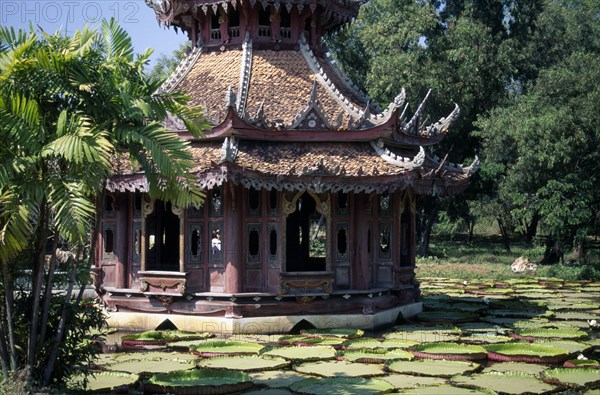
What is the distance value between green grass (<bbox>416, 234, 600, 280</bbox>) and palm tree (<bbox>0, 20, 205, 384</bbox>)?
76.2 ft

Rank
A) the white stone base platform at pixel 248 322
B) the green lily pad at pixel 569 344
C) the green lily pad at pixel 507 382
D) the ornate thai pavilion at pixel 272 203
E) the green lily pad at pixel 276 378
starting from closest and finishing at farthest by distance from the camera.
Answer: the green lily pad at pixel 507 382, the green lily pad at pixel 276 378, the green lily pad at pixel 569 344, the white stone base platform at pixel 248 322, the ornate thai pavilion at pixel 272 203

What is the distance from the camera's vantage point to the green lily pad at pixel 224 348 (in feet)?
48.4

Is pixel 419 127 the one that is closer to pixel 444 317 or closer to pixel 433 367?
pixel 444 317

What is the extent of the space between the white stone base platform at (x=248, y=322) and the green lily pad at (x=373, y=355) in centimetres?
305

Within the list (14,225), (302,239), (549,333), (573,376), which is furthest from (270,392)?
(302,239)

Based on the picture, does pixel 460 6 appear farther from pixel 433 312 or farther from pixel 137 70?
pixel 137 70

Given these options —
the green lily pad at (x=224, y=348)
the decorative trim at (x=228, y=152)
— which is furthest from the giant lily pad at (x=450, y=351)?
the decorative trim at (x=228, y=152)

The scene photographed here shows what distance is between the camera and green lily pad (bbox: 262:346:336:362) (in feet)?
47.0

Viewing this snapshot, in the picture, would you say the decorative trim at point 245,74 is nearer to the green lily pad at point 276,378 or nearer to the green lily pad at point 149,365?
the green lily pad at point 149,365

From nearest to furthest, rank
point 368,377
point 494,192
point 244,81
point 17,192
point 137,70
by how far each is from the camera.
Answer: point 17,192 → point 137,70 → point 368,377 → point 244,81 → point 494,192

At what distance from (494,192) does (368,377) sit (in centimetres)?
3088

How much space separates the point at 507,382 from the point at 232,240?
7330mm

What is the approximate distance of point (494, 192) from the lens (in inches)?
1661

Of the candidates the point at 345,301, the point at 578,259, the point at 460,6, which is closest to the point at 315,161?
the point at 345,301
